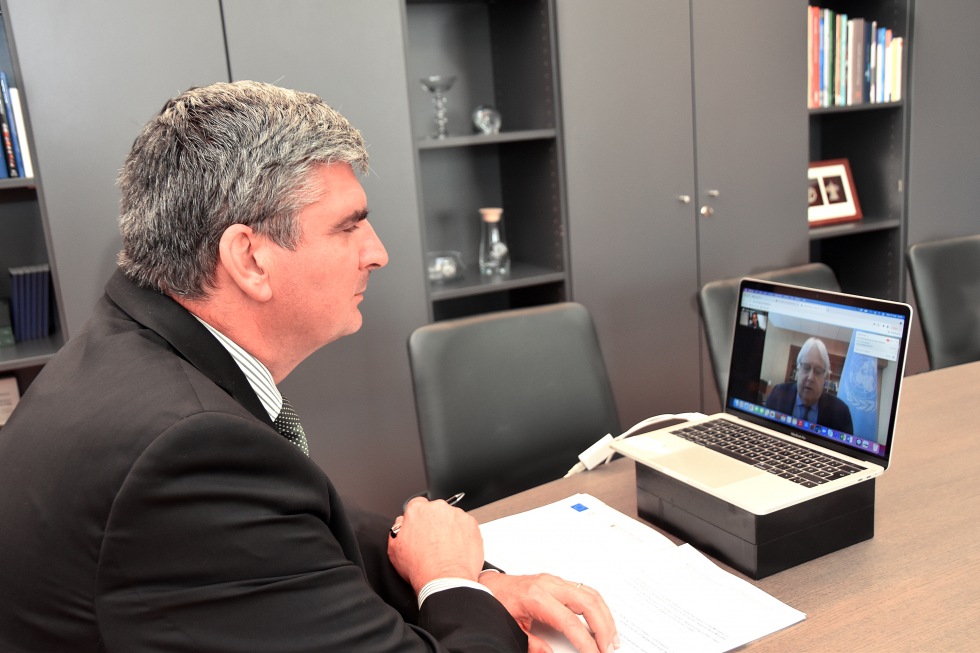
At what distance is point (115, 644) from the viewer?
2.35 ft

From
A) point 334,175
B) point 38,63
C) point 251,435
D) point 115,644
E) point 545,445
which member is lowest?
point 545,445

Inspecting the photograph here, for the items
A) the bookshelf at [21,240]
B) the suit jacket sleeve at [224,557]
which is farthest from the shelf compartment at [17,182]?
the suit jacket sleeve at [224,557]

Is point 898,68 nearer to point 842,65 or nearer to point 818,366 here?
point 842,65

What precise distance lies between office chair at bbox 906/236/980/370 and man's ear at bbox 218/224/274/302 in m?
2.08

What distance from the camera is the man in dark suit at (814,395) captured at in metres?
1.12

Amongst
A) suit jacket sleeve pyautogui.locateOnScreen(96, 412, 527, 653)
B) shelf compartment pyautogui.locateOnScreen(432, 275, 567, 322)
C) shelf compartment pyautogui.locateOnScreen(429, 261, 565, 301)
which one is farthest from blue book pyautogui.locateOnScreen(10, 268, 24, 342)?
suit jacket sleeve pyautogui.locateOnScreen(96, 412, 527, 653)

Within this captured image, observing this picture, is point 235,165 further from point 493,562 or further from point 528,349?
point 528,349

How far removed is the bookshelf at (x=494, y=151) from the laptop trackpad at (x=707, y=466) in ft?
5.19

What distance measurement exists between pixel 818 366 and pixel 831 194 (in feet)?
8.99

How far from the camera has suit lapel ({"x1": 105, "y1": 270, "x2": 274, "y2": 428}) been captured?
0.87m

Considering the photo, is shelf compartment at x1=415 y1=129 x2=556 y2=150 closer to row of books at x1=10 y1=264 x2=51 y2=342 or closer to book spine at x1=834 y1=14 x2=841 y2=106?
row of books at x1=10 y1=264 x2=51 y2=342

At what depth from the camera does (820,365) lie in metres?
1.15

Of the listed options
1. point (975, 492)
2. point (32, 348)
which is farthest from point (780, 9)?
point (32, 348)

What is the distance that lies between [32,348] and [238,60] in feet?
3.52
